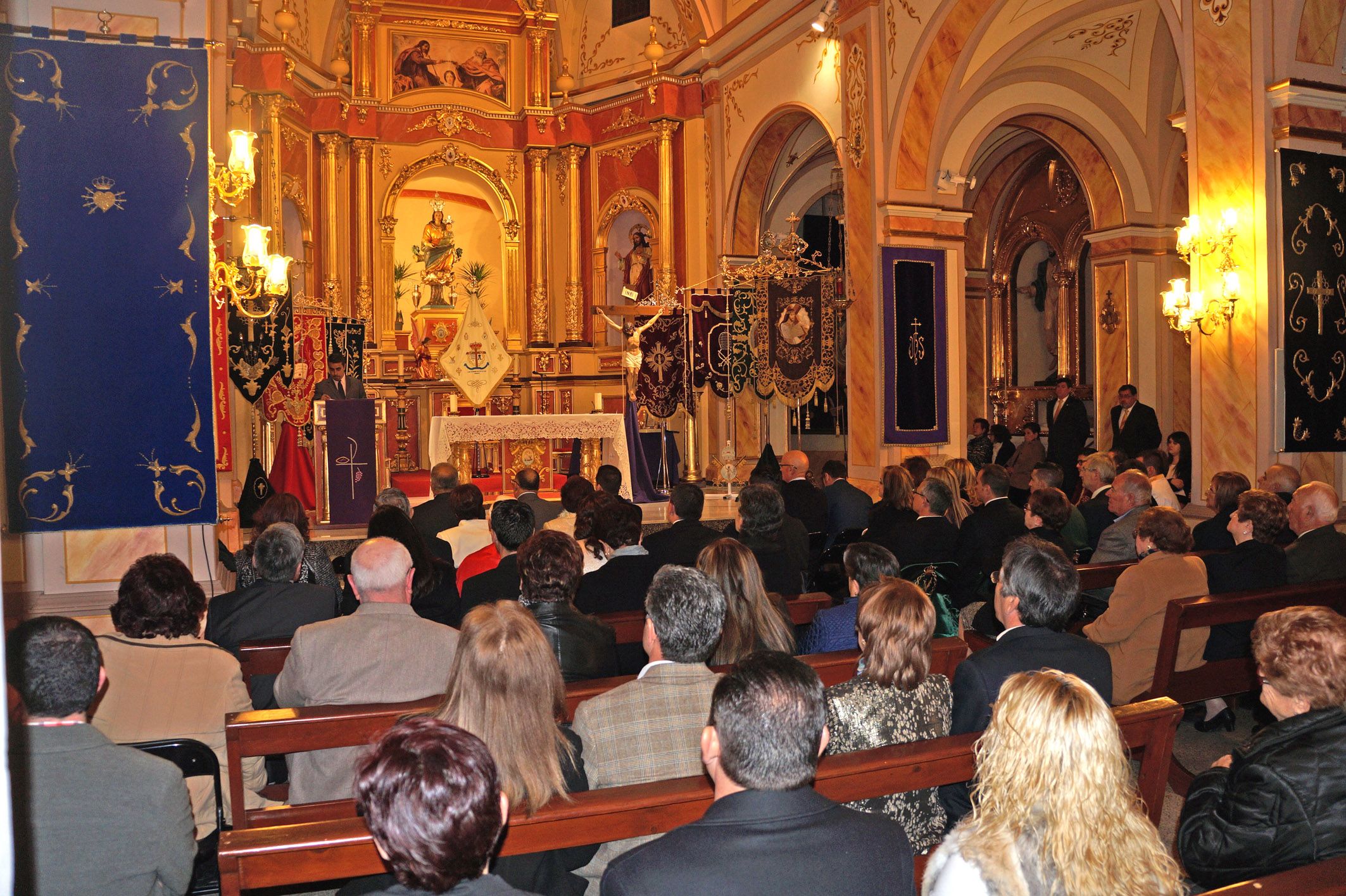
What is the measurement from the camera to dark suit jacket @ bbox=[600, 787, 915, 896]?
5.52ft

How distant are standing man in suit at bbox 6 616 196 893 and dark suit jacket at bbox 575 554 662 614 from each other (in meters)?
2.61

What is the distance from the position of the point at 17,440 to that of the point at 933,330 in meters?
8.28

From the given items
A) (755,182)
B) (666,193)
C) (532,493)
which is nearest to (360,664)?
(532,493)

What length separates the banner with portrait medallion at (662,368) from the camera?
13219 mm

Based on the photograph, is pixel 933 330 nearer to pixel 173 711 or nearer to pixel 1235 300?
pixel 1235 300

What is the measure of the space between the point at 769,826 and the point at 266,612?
2.80 meters

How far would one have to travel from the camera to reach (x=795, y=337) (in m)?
12.1

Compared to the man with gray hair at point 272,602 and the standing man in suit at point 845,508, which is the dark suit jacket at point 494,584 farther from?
the standing man in suit at point 845,508

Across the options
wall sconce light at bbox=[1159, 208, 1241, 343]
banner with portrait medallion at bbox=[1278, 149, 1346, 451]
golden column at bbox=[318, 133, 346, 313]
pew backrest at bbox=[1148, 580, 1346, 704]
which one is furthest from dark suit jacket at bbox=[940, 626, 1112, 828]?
golden column at bbox=[318, 133, 346, 313]

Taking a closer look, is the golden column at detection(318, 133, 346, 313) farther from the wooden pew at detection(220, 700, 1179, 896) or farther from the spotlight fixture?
the wooden pew at detection(220, 700, 1179, 896)

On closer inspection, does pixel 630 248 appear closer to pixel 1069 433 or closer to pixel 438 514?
pixel 1069 433

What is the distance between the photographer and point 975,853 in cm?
181

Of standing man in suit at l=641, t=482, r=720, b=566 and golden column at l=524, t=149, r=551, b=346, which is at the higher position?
golden column at l=524, t=149, r=551, b=346

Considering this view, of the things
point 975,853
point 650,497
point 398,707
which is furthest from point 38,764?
point 650,497
